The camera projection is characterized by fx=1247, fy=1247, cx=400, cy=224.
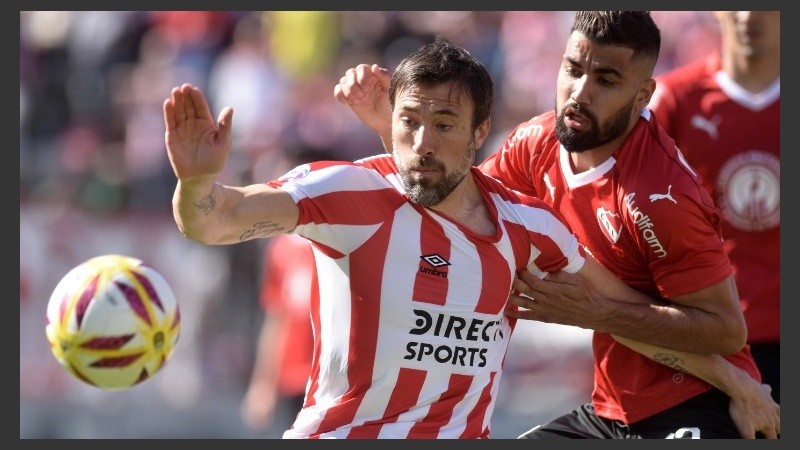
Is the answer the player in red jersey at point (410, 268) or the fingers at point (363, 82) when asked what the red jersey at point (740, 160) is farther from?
the player in red jersey at point (410, 268)

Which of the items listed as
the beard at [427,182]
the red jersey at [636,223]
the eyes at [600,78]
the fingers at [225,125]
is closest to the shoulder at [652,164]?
the red jersey at [636,223]

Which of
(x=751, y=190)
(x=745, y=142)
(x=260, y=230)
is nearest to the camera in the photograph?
(x=260, y=230)

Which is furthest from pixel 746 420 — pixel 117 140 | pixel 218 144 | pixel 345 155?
pixel 117 140

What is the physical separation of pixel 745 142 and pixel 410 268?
3.08m

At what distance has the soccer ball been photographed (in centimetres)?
559

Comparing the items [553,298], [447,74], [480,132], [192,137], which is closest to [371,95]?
[480,132]

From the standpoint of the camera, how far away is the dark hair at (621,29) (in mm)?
5766

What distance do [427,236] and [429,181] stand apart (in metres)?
0.25

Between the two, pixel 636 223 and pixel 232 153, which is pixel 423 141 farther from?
pixel 232 153

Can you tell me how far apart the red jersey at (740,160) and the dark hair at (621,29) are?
1.53 metres

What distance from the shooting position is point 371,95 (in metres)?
6.11

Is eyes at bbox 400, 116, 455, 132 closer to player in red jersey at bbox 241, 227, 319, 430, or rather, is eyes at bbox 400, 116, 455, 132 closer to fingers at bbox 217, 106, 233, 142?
fingers at bbox 217, 106, 233, 142

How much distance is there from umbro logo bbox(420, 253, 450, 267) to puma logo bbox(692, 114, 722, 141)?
2.72m

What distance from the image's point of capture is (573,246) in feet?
18.7
